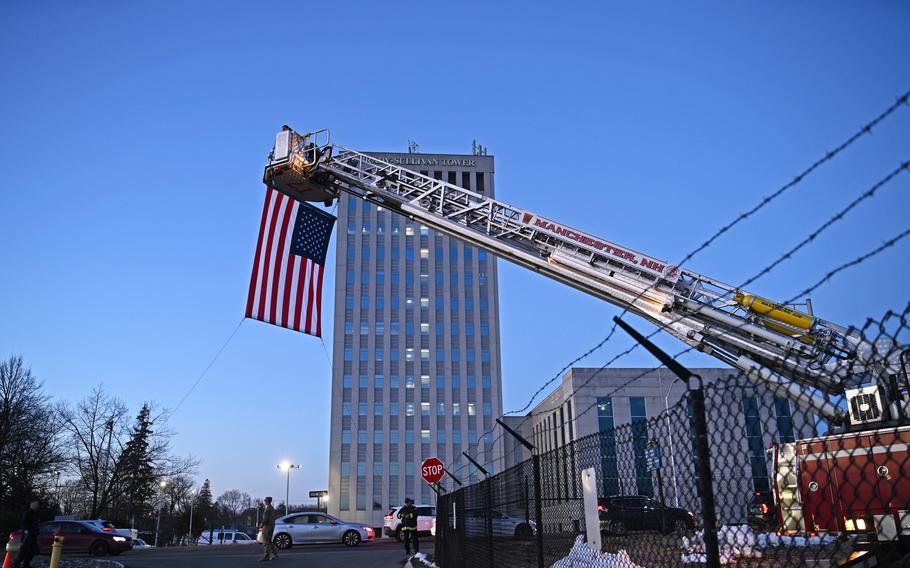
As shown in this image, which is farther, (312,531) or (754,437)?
(312,531)

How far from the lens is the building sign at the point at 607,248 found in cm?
1288

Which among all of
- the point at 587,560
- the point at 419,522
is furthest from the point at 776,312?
the point at 419,522

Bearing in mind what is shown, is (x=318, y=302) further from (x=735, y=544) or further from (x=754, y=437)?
(x=735, y=544)

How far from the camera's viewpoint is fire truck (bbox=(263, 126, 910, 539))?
8.33 meters

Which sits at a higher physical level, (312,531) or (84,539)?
(312,531)

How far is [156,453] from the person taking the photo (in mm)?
59938

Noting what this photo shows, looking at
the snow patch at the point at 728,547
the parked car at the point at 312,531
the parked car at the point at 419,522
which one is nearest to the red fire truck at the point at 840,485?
the snow patch at the point at 728,547

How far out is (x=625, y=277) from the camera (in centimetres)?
1327

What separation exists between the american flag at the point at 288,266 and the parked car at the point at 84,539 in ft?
49.6

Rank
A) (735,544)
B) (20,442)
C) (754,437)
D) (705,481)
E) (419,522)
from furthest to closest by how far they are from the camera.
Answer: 1. (20,442)
2. (419,522)
3. (754,437)
4. (735,544)
5. (705,481)

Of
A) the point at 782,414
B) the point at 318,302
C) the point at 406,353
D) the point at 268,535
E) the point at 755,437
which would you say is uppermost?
the point at 406,353

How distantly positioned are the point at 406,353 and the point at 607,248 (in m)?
67.3

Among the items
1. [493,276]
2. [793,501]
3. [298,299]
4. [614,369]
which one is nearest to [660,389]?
[614,369]

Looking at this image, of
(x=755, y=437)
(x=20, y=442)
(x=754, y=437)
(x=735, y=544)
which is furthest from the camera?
(x=20, y=442)
